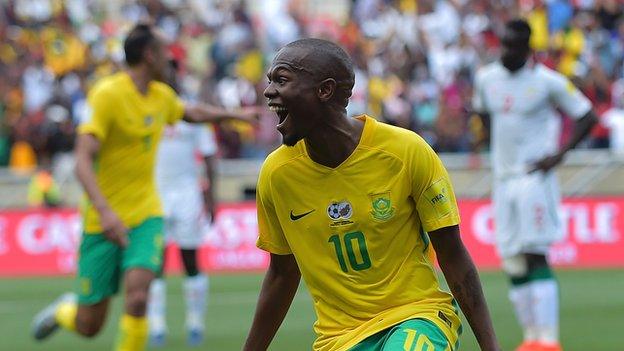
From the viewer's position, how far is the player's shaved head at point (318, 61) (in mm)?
5648

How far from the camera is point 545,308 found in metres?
11.3

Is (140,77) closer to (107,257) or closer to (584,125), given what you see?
(107,257)

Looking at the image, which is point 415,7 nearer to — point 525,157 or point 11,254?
point 11,254

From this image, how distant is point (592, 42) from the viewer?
24656 millimetres

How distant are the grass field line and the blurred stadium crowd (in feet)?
15.1

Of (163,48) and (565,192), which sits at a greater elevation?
(163,48)

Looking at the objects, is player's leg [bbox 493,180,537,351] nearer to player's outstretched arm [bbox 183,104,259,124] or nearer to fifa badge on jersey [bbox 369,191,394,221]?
player's outstretched arm [bbox 183,104,259,124]

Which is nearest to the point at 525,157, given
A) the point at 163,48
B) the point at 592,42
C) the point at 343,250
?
the point at 163,48

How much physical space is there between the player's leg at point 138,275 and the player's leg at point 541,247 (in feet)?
10.4

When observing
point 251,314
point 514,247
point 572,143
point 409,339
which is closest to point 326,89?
point 409,339

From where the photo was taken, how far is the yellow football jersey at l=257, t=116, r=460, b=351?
230 inches

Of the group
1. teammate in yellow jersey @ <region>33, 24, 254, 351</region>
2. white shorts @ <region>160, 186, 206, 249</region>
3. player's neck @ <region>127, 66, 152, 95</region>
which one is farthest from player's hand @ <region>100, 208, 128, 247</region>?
white shorts @ <region>160, 186, 206, 249</region>

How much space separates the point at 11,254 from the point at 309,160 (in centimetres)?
1635

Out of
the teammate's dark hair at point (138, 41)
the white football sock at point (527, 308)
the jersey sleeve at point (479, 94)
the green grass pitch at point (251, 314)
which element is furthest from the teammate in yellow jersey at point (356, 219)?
the green grass pitch at point (251, 314)
